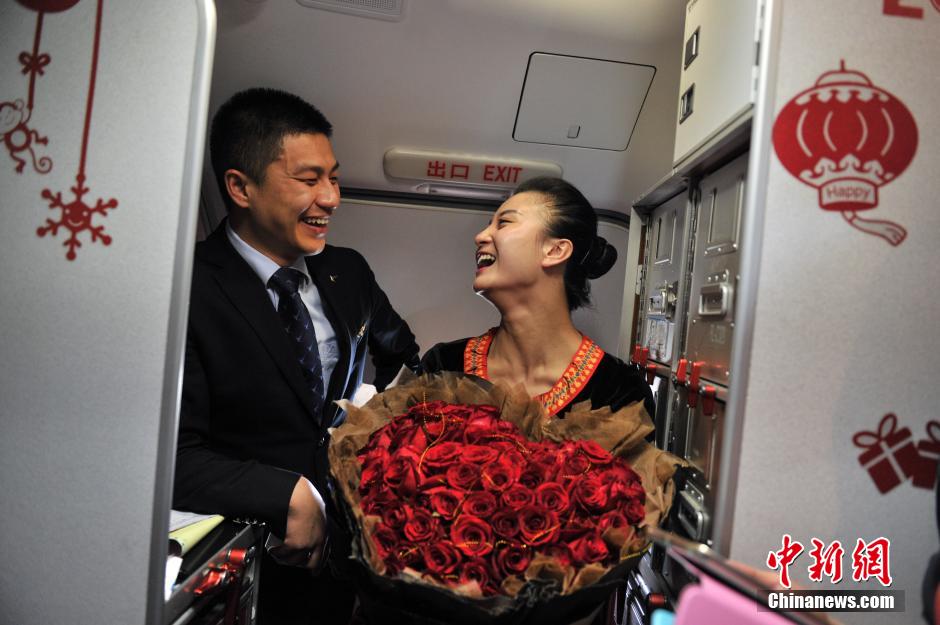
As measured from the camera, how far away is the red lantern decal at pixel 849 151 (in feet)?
4.90

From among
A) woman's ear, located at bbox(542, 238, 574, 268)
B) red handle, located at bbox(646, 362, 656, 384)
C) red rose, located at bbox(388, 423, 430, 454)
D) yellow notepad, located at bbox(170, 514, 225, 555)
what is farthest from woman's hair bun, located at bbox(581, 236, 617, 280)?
yellow notepad, located at bbox(170, 514, 225, 555)

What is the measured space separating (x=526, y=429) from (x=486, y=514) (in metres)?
0.38

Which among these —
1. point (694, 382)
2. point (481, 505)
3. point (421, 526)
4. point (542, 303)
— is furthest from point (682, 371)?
point (421, 526)

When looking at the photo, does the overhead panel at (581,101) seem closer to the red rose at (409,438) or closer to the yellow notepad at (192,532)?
the red rose at (409,438)

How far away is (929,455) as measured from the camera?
1493 mm

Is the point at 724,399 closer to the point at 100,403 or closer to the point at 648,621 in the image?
the point at 648,621

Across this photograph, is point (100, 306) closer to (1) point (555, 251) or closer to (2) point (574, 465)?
(2) point (574, 465)

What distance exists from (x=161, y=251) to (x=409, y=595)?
916 millimetres

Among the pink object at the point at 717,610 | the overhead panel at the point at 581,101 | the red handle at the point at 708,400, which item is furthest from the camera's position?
the overhead panel at the point at 581,101

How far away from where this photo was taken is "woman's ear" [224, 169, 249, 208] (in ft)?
7.69

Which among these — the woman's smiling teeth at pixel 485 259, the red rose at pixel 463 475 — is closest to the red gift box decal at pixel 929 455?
the red rose at pixel 463 475

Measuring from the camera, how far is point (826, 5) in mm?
1503

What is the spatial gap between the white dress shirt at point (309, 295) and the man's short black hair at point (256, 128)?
200 mm

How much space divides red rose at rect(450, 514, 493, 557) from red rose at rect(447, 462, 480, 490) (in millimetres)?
79
